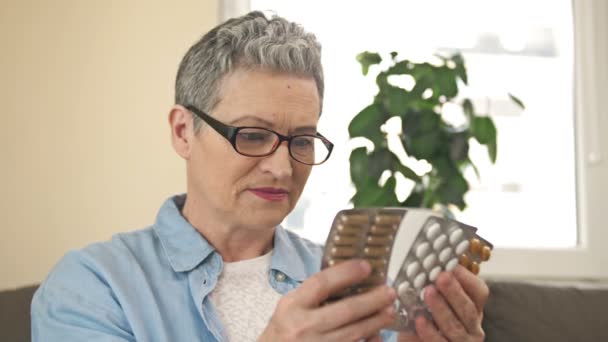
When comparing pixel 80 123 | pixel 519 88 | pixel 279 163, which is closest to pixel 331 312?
pixel 279 163

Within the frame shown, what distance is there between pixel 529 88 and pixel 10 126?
1.65m

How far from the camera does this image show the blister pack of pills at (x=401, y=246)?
69cm

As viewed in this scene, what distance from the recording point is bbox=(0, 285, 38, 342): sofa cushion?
149cm

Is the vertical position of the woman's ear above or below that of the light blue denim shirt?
above

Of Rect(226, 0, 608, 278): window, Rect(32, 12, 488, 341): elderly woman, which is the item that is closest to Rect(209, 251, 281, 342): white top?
Rect(32, 12, 488, 341): elderly woman

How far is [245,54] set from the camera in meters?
1.20

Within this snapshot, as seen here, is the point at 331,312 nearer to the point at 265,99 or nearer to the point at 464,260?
the point at 464,260

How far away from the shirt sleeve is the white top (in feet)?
0.54

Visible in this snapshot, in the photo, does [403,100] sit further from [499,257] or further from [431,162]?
[499,257]

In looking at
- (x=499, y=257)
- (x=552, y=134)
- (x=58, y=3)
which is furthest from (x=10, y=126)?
(x=552, y=134)

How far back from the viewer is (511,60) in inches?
95.0

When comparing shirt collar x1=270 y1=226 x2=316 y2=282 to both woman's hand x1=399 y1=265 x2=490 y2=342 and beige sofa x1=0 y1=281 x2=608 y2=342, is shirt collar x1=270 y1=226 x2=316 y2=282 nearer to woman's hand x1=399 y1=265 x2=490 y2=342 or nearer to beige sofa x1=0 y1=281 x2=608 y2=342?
woman's hand x1=399 y1=265 x2=490 y2=342

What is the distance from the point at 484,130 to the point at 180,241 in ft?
3.09

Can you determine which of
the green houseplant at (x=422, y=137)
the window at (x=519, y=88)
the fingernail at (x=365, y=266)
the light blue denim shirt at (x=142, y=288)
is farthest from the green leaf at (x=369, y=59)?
the window at (x=519, y=88)
